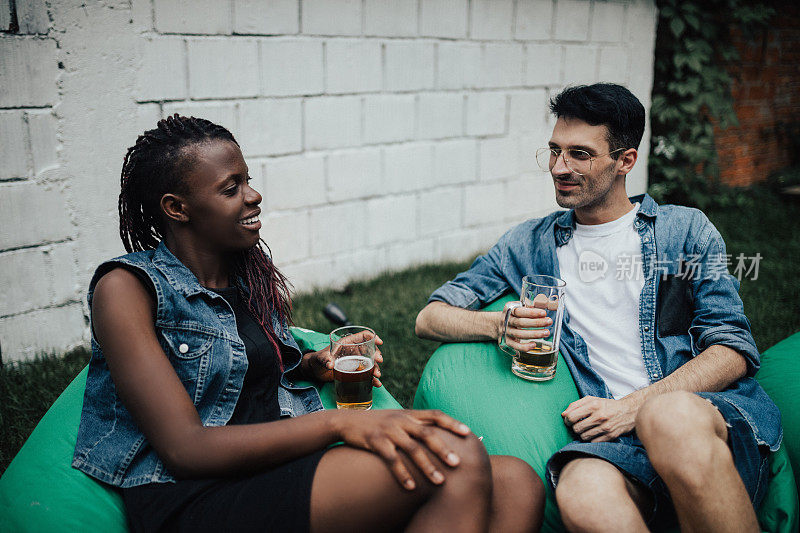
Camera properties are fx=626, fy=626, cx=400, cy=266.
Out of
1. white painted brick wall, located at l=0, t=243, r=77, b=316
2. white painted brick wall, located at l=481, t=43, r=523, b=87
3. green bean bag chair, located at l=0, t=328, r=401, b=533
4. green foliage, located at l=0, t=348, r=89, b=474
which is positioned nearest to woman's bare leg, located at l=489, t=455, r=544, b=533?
green bean bag chair, located at l=0, t=328, r=401, b=533

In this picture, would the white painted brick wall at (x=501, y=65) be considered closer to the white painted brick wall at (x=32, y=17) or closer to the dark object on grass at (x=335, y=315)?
the dark object on grass at (x=335, y=315)

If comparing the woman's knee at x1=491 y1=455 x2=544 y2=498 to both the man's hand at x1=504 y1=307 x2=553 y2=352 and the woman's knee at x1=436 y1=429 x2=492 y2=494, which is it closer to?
the woman's knee at x1=436 y1=429 x2=492 y2=494

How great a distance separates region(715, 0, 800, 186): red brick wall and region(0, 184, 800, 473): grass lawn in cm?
137

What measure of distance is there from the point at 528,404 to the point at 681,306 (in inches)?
27.4

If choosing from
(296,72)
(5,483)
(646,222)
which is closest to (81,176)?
(296,72)

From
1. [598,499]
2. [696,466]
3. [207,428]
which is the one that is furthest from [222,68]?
[696,466]

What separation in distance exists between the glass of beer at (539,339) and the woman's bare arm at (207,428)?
2.31 feet

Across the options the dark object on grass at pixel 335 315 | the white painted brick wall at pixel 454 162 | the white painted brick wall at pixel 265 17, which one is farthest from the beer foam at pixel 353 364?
the white painted brick wall at pixel 454 162

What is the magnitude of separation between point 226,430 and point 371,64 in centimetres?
318

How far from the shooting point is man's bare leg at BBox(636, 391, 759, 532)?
1624 millimetres

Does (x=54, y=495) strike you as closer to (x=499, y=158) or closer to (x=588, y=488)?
(x=588, y=488)

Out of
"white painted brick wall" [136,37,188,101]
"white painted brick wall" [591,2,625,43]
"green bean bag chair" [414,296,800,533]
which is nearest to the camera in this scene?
"green bean bag chair" [414,296,800,533]

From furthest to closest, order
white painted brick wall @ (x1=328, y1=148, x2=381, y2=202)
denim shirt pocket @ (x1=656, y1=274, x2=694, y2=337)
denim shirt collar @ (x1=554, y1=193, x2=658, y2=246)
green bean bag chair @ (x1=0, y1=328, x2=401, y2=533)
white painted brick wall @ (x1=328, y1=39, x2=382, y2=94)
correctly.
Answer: white painted brick wall @ (x1=328, y1=148, x2=381, y2=202) → white painted brick wall @ (x1=328, y1=39, x2=382, y2=94) → denim shirt collar @ (x1=554, y1=193, x2=658, y2=246) → denim shirt pocket @ (x1=656, y1=274, x2=694, y2=337) → green bean bag chair @ (x1=0, y1=328, x2=401, y2=533)

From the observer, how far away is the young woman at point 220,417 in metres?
1.44
